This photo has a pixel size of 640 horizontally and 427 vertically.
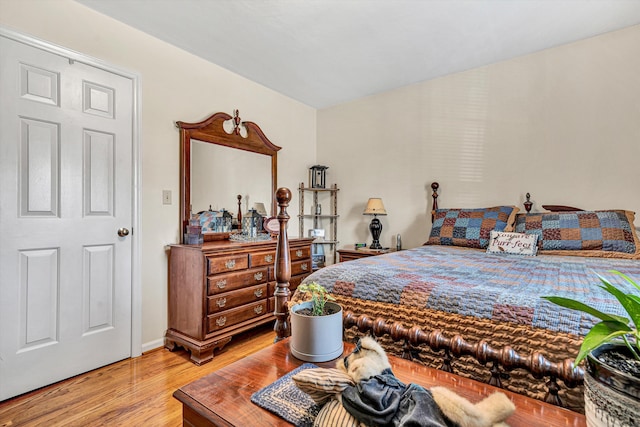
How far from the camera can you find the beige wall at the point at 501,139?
244 cm

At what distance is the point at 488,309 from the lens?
1.02 meters

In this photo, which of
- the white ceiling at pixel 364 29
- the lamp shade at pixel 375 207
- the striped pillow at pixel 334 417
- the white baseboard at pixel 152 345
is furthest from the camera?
the lamp shade at pixel 375 207

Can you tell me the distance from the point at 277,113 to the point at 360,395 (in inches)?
132

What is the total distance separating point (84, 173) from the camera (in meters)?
2.05

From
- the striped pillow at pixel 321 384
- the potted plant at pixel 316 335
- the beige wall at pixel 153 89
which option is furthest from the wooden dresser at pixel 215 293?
the striped pillow at pixel 321 384

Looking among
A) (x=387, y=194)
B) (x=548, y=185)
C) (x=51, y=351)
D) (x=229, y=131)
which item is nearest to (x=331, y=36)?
(x=229, y=131)

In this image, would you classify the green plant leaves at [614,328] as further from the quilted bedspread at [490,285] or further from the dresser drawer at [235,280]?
the dresser drawer at [235,280]

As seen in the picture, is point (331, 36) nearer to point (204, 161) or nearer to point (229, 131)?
point (229, 131)

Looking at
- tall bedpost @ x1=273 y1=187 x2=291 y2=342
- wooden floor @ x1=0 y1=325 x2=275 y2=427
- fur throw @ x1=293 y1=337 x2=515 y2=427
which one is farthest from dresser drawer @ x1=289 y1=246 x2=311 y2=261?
fur throw @ x1=293 y1=337 x2=515 y2=427

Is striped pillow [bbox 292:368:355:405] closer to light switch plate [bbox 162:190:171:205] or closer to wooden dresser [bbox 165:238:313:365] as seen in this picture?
wooden dresser [bbox 165:238:313:365]

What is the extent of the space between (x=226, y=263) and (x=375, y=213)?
5.53ft

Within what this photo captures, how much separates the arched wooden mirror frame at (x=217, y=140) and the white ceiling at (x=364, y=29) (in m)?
0.53

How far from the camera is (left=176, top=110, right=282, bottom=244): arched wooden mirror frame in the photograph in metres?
2.58

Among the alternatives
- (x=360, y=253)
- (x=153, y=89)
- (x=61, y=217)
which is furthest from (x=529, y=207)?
(x=61, y=217)
